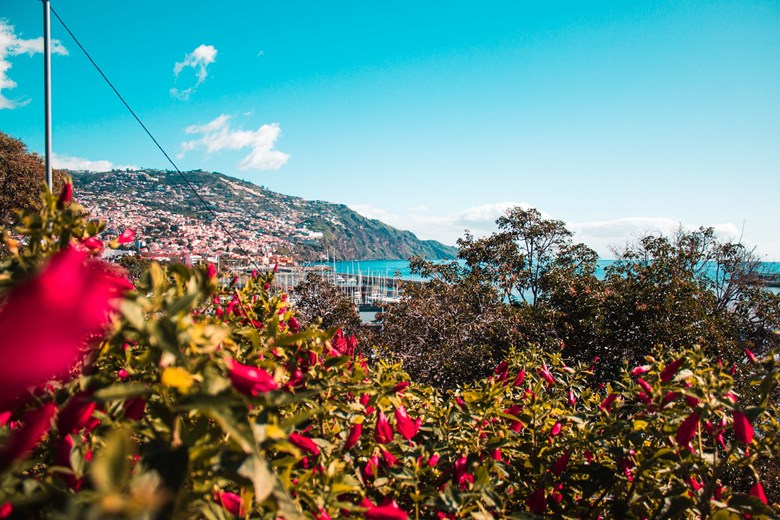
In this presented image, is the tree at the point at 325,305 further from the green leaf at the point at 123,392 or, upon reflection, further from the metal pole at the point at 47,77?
the green leaf at the point at 123,392

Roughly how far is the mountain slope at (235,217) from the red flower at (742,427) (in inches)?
2488

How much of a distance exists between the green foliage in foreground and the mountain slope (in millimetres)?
62619

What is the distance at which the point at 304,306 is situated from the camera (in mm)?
19328

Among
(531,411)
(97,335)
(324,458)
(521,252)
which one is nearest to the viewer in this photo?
(97,335)

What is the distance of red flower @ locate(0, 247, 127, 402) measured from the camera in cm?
68

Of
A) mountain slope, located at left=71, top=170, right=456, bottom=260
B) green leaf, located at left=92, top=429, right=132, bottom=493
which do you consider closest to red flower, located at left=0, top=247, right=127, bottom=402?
green leaf, located at left=92, top=429, right=132, bottom=493

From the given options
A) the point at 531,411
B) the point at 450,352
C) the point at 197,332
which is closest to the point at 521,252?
the point at 450,352

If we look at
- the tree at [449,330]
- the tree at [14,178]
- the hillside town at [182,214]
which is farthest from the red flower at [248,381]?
the hillside town at [182,214]

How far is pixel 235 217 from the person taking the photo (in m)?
115

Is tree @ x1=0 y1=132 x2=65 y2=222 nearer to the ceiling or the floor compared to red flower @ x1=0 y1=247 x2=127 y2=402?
nearer to the ceiling

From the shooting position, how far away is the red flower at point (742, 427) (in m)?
1.07

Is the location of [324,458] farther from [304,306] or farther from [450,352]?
[304,306]

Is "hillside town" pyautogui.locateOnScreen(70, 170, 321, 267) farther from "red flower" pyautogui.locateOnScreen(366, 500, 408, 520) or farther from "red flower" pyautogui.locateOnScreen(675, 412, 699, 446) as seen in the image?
"red flower" pyautogui.locateOnScreen(675, 412, 699, 446)

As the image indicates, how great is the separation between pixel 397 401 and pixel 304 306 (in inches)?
725
